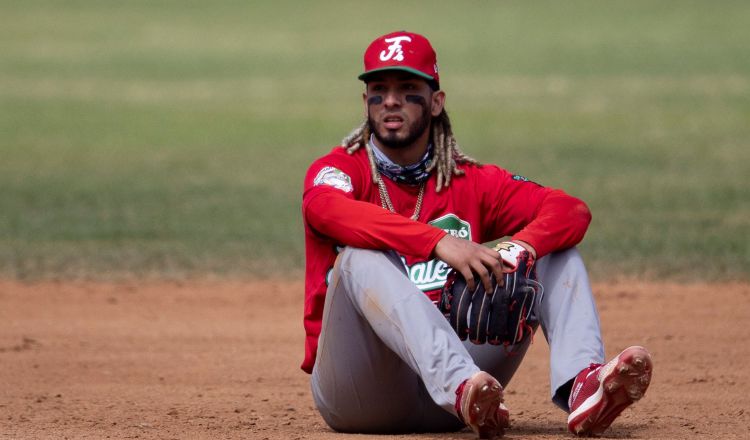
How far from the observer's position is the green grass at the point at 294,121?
34.6 feet

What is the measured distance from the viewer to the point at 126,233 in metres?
10.9

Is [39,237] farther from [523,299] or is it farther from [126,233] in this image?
[523,299]

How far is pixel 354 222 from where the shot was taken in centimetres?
444

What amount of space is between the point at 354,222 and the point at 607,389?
3.11 ft

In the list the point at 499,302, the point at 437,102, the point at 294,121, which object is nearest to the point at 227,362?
the point at 437,102

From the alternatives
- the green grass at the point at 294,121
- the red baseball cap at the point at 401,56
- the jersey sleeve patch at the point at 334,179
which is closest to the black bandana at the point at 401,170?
the jersey sleeve patch at the point at 334,179

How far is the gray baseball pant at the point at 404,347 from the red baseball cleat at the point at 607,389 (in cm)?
7

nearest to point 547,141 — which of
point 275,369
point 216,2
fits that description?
point 275,369

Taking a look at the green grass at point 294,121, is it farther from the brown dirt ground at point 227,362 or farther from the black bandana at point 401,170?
the black bandana at point 401,170

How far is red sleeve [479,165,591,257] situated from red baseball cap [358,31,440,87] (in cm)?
46

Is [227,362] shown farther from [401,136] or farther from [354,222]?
[354,222]

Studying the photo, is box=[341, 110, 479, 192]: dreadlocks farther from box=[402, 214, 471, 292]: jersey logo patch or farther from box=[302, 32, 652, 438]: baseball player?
box=[402, 214, 471, 292]: jersey logo patch

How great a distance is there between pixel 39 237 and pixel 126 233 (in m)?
0.67

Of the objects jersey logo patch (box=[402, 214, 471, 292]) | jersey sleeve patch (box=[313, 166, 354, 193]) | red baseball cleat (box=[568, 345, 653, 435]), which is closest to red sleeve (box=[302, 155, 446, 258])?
jersey sleeve patch (box=[313, 166, 354, 193])
